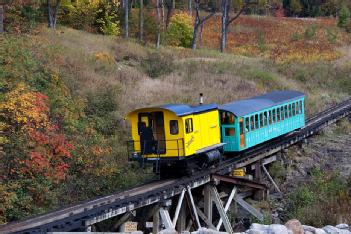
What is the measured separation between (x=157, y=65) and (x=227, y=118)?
16.3 metres

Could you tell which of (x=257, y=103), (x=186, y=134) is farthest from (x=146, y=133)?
(x=257, y=103)

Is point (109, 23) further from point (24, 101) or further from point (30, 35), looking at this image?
point (24, 101)

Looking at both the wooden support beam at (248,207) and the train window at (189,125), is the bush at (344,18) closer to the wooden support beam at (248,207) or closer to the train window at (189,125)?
the wooden support beam at (248,207)

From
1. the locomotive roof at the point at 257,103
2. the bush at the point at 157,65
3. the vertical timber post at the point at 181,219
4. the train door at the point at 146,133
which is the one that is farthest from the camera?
the bush at the point at 157,65

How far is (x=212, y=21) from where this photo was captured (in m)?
76.1

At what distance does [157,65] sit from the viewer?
128 feet

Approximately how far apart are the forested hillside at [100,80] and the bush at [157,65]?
0.09 metres

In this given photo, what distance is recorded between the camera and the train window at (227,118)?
2309cm

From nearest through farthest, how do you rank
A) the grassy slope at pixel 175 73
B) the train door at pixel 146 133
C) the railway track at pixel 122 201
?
the railway track at pixel 122 201, the train door at pixel 146 133, the grassy slope at pixel 175 73

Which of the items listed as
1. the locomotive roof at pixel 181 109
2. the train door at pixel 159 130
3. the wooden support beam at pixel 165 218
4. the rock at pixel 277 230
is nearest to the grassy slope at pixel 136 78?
the train door at pixel 159 130

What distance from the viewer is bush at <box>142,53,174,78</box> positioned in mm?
38094

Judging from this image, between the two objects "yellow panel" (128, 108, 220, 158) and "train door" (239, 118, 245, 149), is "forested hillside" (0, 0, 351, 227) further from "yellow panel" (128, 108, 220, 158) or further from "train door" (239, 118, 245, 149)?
"train door" (239, 118, 245, 149)

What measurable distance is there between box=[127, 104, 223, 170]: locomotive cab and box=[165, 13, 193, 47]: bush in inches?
1272

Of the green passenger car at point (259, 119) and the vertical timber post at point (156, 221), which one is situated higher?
the green passenger car at point (259, 119)
